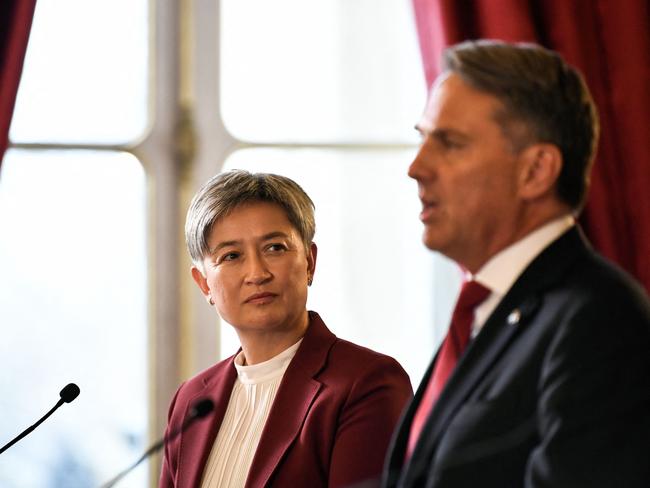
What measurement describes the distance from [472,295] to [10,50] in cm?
179

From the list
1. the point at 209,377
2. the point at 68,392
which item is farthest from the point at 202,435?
the point at 68,392

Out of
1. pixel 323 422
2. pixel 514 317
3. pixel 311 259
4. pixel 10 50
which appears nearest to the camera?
pixel 514 317

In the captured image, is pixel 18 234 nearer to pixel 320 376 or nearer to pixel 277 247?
pixel 277 247

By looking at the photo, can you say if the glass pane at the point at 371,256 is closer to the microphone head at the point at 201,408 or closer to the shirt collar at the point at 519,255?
the microphone head at the point at 201,408

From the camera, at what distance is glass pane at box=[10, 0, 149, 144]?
10.7ft

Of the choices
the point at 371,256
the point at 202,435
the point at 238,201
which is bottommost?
the point at 202,435

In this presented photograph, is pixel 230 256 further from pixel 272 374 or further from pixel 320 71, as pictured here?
pixel 320 71

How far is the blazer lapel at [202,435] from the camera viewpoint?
246cm

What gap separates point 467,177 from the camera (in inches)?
68.6

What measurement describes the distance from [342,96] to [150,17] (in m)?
0.71

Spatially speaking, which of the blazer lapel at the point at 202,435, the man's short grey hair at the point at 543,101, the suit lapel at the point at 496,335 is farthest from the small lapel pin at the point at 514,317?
A: the blazer lapel at the point at 202,435

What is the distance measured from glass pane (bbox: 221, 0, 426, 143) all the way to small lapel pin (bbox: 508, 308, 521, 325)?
1.92 m

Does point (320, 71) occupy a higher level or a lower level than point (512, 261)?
higher

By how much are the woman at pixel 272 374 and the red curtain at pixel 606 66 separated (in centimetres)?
100
